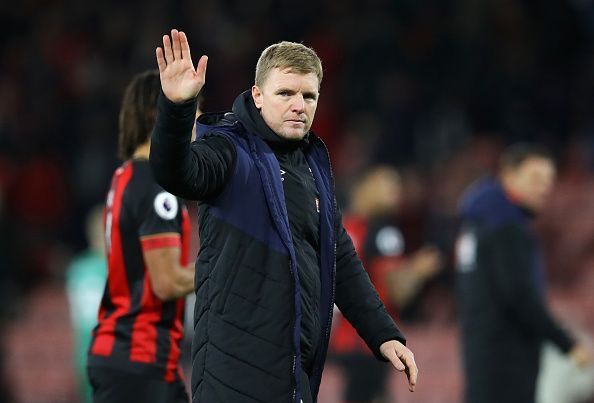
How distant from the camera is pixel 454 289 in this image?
1136 cm

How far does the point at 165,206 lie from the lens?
4.94m

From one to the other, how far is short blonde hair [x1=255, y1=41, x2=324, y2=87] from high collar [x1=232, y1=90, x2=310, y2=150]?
0.09 metres

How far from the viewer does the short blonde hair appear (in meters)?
4.02

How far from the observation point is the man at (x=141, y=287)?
4.87 m

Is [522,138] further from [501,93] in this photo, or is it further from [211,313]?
[211,313]

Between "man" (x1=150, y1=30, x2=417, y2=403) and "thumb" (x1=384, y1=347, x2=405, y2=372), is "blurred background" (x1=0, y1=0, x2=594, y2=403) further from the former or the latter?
"man" (x1=150, y1=30, x2=417, y2=403)

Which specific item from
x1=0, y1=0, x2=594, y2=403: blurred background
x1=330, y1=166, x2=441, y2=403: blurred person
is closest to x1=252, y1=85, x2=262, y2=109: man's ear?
x1=330, y1=166, x2=441, y2=403: blurred person

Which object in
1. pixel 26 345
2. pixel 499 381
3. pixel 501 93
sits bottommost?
pixel 26 345

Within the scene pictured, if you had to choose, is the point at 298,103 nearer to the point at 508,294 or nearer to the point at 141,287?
the point at 141,287

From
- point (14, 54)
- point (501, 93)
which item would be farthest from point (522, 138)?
point (14, 54)

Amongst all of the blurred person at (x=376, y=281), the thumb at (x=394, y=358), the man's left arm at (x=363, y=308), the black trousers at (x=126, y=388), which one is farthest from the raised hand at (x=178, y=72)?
the blurred person at (x=376, y=281)

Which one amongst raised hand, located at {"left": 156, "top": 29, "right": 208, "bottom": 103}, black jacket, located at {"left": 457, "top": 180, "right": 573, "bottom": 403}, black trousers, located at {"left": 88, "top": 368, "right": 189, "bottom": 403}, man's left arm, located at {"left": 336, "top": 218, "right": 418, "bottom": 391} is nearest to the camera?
raised hand, located at {"left": 156, "top": 29, "right": 208, "bottom": 103}

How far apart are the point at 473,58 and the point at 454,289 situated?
2.59 metres

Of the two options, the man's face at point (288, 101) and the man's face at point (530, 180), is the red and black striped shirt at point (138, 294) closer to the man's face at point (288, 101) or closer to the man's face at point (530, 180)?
the man's face at point (288, 101)
